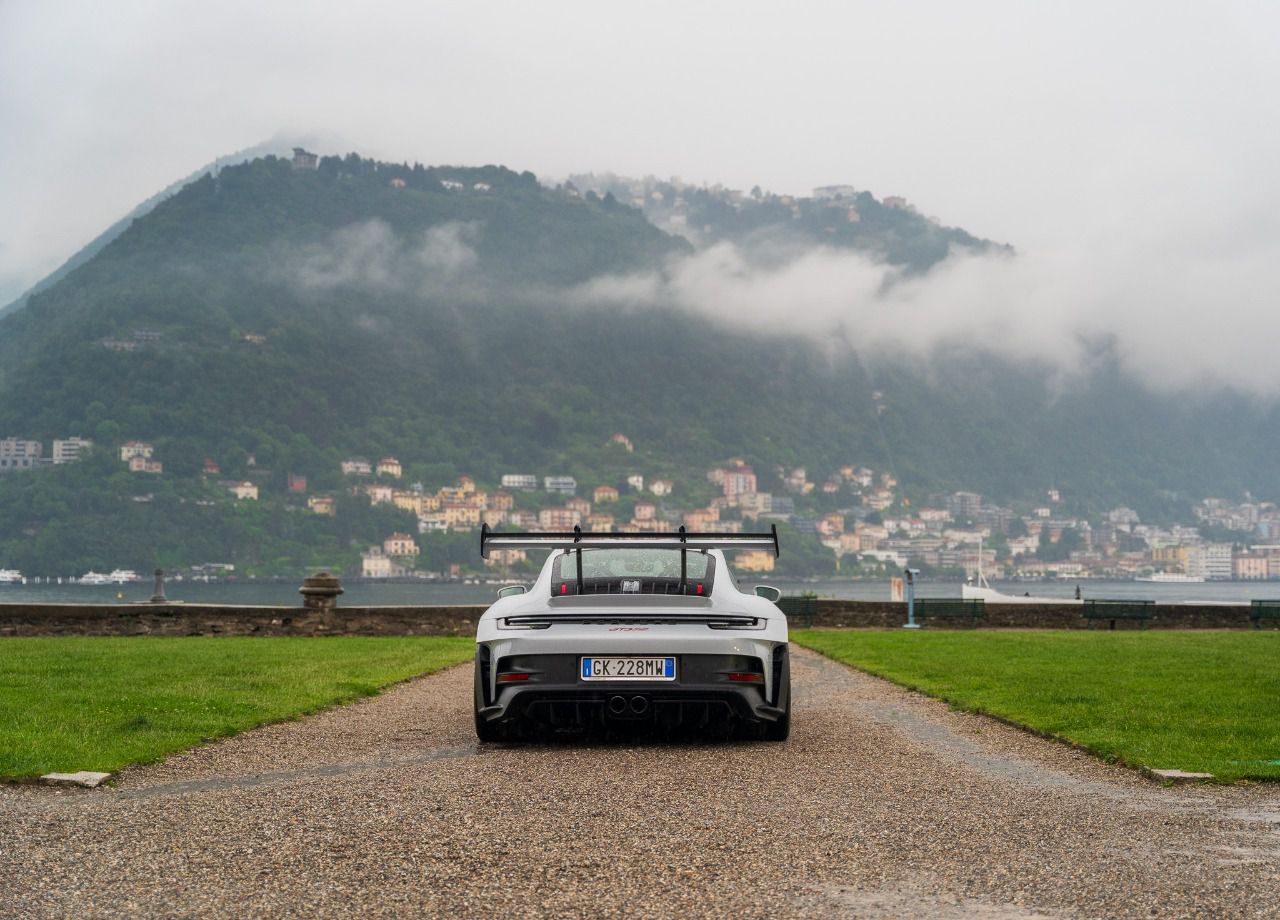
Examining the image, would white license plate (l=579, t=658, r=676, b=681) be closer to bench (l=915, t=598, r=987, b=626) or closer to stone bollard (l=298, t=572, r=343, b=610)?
stone bollard (l=298, t=572, r=343, b=610)

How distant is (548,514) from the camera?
18712 cm

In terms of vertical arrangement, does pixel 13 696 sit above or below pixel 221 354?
below

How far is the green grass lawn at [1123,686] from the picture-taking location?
9227 mm

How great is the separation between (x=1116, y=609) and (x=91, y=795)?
94.5 ft

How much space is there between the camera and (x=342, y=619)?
2822 cm

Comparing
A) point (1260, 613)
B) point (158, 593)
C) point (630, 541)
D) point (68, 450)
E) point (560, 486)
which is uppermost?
point (68, 450)

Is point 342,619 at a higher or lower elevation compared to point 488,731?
lower

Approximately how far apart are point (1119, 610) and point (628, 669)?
85.3 feet

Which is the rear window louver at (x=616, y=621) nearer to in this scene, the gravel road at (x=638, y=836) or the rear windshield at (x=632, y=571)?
the rear windshield at (x=632, y=571)

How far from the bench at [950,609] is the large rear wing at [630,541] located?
2450 cm

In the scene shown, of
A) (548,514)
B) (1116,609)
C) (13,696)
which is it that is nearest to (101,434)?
(548,514)

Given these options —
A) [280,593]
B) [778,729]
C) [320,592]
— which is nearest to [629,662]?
[778,729]

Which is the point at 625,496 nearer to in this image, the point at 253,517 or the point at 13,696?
the point at 253,517

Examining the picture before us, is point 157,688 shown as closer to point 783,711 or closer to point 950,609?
point 783,711
